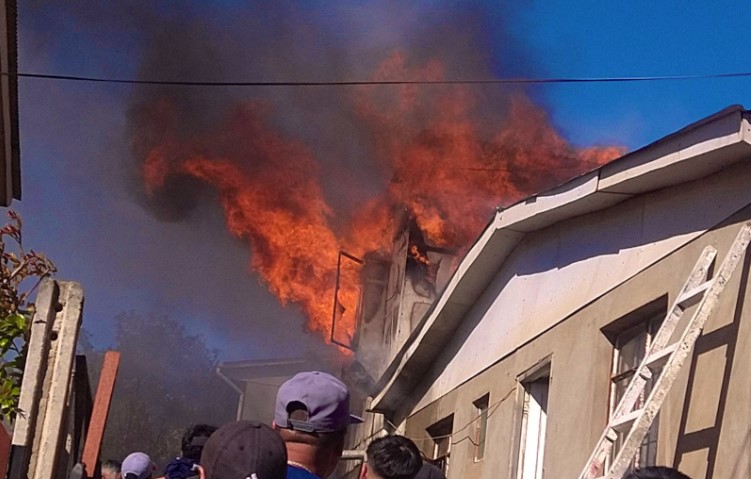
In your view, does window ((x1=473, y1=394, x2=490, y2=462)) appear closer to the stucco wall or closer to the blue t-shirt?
the stucco wall

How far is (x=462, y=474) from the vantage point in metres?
12.9

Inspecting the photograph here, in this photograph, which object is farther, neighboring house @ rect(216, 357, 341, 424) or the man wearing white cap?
neighboring house @ rect(216, 357, 341, 424)

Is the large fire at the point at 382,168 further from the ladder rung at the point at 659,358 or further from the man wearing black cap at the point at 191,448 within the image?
the man wearing black cap at the point at 191,448

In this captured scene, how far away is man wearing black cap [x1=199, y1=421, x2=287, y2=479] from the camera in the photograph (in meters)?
3.13

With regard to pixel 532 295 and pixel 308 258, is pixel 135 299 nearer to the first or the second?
pixel 308 258

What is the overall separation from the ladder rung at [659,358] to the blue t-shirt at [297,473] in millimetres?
3848

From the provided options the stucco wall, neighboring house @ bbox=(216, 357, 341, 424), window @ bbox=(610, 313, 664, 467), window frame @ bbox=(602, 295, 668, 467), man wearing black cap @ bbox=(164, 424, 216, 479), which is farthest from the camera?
neighboring house @ bbox=(216, 357, 341, 424)

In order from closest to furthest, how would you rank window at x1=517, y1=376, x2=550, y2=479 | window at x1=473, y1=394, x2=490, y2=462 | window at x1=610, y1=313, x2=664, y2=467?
1. window at x1=610, y1=313, x2=664, y2=467
2. window at x1=517, y1=376, x2=550, y2=479
3. window at x1=473, y1=394, x2=490, y2=462

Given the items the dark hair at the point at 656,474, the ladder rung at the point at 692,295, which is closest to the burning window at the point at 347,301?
the ladder rung at the point at 692,295

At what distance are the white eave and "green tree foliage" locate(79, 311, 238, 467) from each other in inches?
1060

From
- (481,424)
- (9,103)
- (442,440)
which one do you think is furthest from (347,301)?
(9,103)

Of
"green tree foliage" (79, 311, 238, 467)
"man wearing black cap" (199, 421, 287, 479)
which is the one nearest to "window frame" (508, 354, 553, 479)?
"man wearing black cap" (199, 421, 287, 479)

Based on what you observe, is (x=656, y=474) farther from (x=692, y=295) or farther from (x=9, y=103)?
(x=9, y=103)

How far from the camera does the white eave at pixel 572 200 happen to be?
7223 millimetres
